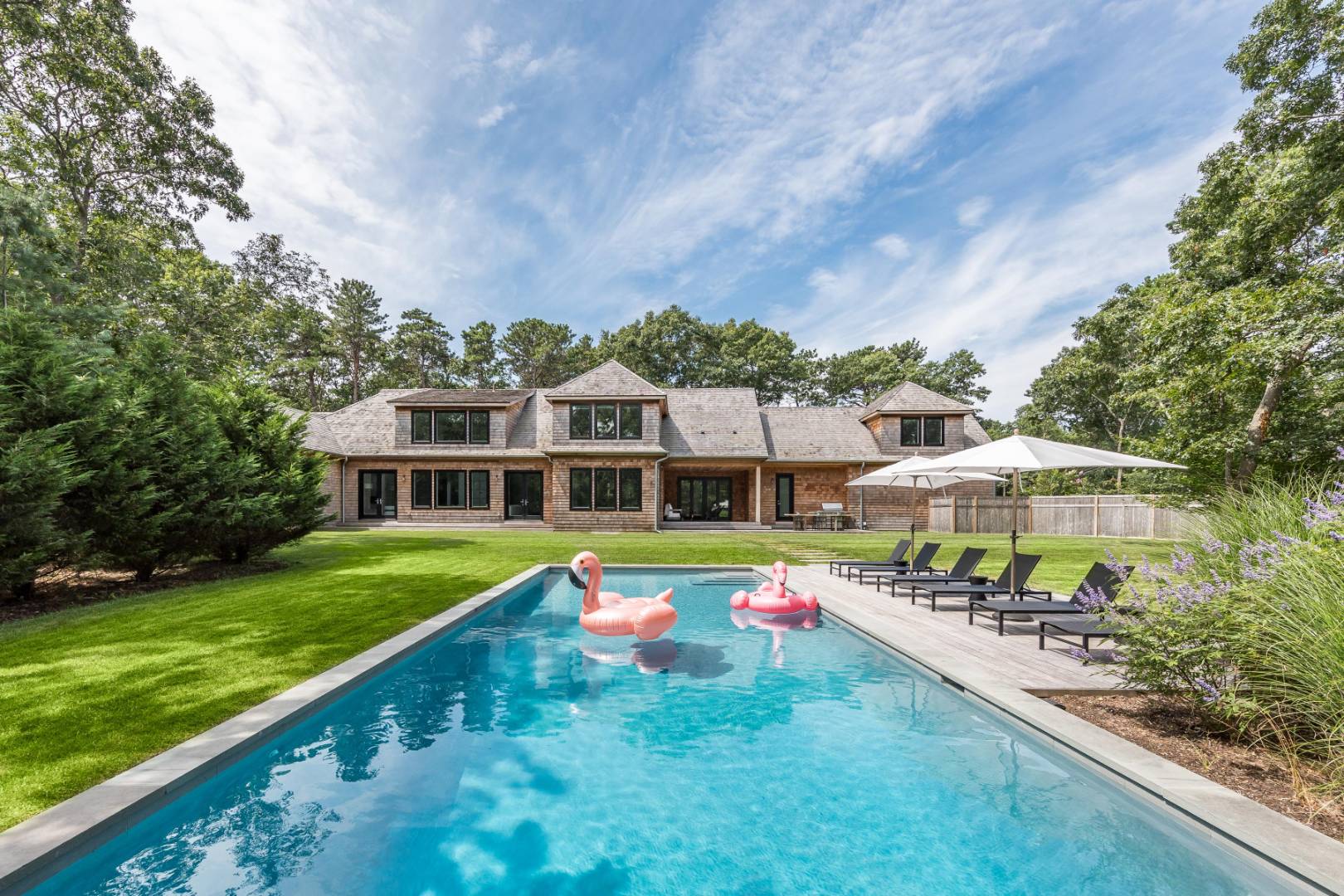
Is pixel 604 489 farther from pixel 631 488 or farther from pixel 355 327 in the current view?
pixel 355 327

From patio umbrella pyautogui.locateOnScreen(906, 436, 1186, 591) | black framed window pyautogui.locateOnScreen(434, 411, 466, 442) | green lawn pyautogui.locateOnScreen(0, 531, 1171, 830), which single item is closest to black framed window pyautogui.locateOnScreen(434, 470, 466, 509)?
black framed window pyautogui.locateOnScreen(434, 411, 466, 442)

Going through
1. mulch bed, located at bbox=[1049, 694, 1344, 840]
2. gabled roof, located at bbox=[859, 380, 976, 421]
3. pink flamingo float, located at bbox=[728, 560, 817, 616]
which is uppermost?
gabled roof, located at bbox=[859, 380, 976, 421]

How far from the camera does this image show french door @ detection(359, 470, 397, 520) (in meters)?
23.4

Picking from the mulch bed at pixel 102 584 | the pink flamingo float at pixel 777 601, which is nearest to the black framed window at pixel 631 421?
the mulch bed at pixel 102 584

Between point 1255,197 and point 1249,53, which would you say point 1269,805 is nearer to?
point 1255,197

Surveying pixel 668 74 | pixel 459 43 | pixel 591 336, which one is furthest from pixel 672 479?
pixel 591 336

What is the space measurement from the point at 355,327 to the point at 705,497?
32.4 metres

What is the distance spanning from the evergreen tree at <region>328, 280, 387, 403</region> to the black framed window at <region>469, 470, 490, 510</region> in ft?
82.0

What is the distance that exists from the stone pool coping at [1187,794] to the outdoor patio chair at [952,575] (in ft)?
12.5

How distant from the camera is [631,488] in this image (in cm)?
2191

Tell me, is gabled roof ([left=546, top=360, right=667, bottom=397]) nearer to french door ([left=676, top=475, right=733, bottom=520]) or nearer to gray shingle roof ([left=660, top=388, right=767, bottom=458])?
gray shingle roof ([left=660, top=388, right=767, bottom=458])

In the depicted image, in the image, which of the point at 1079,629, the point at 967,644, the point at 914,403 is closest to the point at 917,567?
the point at 967,644

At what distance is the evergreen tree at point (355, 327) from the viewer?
130 feet

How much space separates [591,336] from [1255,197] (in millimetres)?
40256
